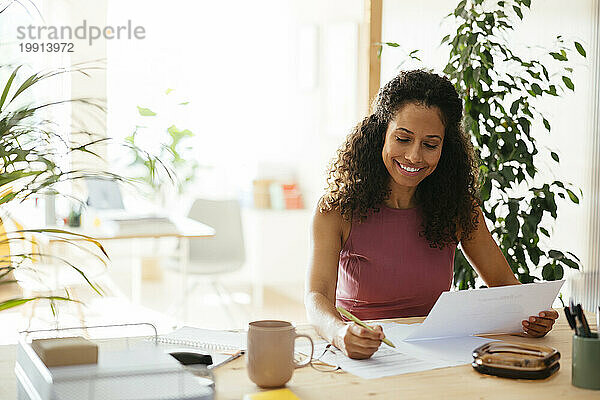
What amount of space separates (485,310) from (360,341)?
330 millimetres

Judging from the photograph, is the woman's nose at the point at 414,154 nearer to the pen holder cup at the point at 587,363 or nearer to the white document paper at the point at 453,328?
the white document paper at the point at 453,328

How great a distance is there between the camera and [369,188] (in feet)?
6.68

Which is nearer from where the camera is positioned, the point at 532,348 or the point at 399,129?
the point at 532,348

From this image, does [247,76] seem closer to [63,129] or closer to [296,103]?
[296,103]

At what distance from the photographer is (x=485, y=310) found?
163 centimetres

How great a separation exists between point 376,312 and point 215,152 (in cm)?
363

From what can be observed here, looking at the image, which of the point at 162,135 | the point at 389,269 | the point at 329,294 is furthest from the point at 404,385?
the point at 162,135

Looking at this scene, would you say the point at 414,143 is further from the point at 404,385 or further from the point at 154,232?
the point at 154,232

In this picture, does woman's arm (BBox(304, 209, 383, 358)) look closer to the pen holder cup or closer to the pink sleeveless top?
the pink sleeveless top

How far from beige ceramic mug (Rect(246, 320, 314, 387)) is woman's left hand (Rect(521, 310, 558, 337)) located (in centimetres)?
64

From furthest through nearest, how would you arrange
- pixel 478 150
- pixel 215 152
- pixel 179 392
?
pixel 215 152 → pixel 478 150 → pixel 179 392

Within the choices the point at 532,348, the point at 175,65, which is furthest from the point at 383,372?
the point at 175,65

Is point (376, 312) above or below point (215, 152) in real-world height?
below

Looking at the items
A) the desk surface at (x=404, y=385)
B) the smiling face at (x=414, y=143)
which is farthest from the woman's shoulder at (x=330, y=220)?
the desk surface at (x=404, y=385)
